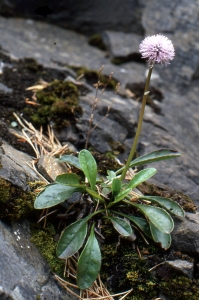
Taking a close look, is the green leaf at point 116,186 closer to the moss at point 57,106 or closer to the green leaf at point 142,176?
the green leaf at point 142,176

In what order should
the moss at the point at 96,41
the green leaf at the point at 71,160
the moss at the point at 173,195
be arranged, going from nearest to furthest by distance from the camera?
the green leaf at the point at 71,160 → the moss at the point at 173,195 → the moss at the point at 96,41

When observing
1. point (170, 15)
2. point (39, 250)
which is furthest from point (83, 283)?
point (170, 15)

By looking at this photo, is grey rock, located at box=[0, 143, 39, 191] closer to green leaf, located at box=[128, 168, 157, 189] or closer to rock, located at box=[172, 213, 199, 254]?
green leaf, located at box=[128, 168, 157, 189]

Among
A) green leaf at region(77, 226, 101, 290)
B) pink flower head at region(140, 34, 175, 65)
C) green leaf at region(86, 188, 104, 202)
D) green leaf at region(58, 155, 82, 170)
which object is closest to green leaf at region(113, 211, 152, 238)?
green leaf at region(86, 188, 104, 202)

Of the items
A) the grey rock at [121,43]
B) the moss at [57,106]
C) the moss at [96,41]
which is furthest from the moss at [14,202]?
the moss at [96,41]

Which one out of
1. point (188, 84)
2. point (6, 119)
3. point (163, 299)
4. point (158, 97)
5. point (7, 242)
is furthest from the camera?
point (188, 84)

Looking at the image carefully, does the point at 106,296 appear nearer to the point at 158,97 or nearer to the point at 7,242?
the point at 7,242
